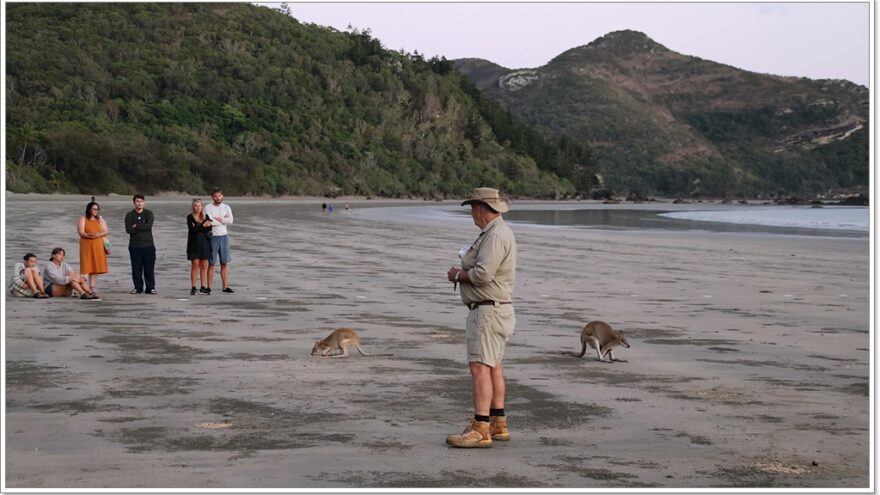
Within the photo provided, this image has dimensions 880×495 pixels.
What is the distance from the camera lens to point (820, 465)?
7.27 m

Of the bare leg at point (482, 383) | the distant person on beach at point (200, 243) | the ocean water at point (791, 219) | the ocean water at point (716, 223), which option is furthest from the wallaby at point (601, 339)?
the ocean water at point (791, 219)

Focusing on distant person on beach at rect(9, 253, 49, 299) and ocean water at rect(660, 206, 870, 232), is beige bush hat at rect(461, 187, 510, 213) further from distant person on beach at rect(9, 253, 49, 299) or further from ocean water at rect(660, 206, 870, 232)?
ocean water at rect(660, 206, 870, 232)

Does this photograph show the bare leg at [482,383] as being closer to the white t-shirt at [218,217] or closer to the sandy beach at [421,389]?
the sandy beach at [421,389]

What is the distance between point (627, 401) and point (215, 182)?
7966 centimetres

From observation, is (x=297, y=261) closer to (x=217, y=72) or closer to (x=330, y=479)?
(x=330, y=479)

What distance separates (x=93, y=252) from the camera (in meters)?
17.1

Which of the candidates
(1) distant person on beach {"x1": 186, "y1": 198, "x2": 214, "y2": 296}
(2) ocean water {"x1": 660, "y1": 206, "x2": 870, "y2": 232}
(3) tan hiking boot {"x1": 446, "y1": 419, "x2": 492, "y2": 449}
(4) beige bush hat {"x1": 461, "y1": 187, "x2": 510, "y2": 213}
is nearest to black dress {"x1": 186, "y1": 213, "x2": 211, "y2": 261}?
(1) distant person on beach {"x1": 186, "y1": 198, "x2": 214, "y2": 296}

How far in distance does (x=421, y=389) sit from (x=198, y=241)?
27.8 feet

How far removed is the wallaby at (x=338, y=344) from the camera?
11.1 m

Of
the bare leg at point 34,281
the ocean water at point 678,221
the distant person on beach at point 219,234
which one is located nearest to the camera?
the bare leg at point 34,281

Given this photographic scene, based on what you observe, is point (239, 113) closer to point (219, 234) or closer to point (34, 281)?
point (219, 234)

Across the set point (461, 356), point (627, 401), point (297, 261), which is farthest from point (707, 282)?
point (627, 401)

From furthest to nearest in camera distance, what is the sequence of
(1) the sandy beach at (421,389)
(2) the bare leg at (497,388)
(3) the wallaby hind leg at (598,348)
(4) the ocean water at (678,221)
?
(4) the ocean water at (678,221) < (3) the wallaby hind leg at (598,348) < (2) the bare leg at (497,388) < (1) the sandy beach at (421,389)

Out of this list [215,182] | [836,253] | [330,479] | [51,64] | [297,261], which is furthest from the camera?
[51,64]
